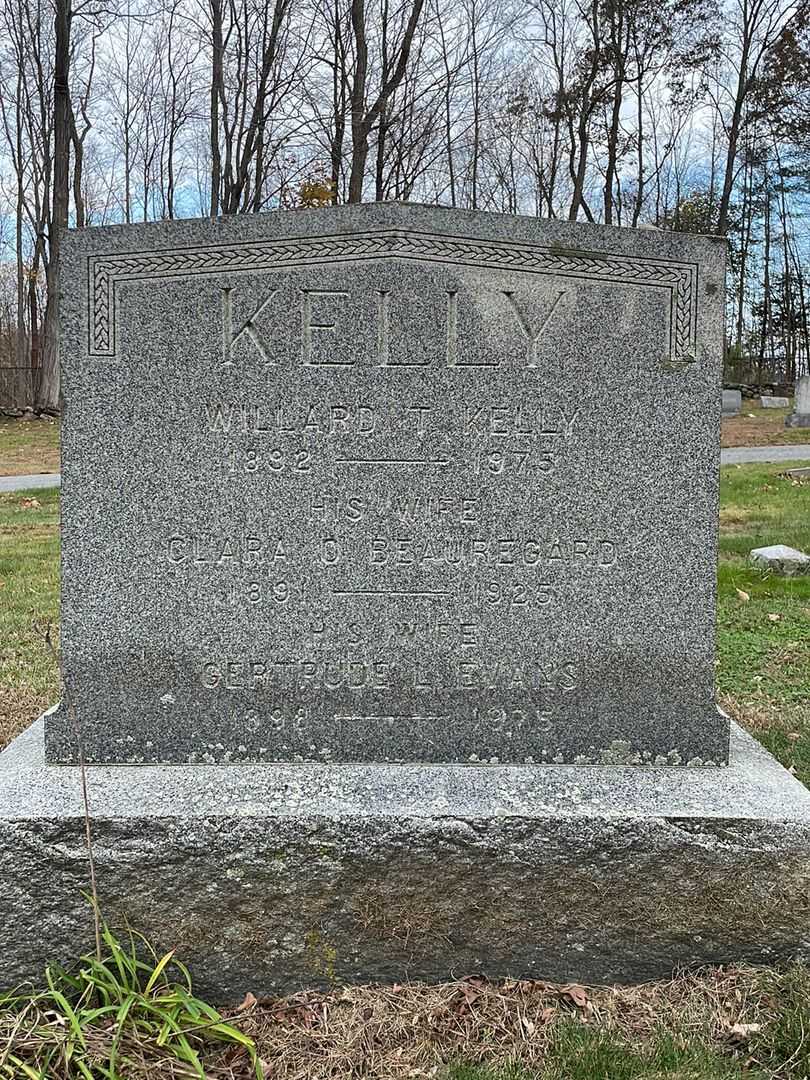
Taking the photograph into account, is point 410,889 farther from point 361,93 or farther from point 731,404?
point 731,404

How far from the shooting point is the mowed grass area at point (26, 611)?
16.1 ft

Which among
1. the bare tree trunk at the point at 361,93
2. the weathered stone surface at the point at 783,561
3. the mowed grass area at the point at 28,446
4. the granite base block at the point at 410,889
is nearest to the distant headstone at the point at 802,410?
the bare tree trunk at the point at 361,93

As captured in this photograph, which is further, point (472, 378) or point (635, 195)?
point (635, 195)

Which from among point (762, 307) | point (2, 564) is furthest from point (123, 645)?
point (762, 307)

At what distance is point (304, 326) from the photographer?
3031 mm

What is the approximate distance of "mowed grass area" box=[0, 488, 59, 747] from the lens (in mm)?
4895

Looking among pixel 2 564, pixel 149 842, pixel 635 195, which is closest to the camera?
pixel 149 842

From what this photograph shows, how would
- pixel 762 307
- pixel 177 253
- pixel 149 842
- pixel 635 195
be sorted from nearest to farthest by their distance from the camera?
pixel 149 842, pixel 177 253, pixel 635 195, pixel 762 307

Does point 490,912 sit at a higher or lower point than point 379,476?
lower

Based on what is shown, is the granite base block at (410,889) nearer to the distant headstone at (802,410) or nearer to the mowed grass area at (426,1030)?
the mowed grass area at (426,1030)

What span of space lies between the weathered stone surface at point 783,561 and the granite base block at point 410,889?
5.36m

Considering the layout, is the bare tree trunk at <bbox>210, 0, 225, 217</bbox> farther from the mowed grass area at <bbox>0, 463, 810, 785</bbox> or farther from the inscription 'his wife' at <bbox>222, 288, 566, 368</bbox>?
the inscription 'his wife' at <bbox>222, 288, 566, 368</bbox>

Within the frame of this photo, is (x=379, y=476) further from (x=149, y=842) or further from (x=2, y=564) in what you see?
(x=2, y=564)

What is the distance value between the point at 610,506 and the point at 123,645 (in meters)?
1.67
